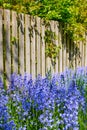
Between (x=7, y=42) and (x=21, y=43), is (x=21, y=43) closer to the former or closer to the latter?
(x=21, y=43)

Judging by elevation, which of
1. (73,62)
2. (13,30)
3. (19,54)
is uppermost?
(13,30)

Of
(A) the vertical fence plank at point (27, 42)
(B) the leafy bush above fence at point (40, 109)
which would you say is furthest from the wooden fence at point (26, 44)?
(B) the leafy bush above fence at point (40, 109)

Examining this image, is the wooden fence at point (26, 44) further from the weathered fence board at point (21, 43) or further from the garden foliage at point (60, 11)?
the garden foliage at point (60, 11)

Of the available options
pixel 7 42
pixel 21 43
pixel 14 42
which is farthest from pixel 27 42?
pixel 7 42

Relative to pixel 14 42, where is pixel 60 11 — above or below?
above

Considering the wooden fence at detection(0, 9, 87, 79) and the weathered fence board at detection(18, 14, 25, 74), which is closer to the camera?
the wooden fence at detection(0, 9, 87, 79)

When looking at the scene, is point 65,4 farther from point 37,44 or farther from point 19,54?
point 19,54

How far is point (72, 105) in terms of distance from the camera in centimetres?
319

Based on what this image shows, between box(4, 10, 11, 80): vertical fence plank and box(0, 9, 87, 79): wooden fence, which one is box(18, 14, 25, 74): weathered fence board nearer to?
box(0, 9, 87, 79): wooden fence

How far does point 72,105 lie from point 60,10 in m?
4.29

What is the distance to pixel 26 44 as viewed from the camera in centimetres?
563

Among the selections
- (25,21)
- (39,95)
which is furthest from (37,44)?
(39,95)

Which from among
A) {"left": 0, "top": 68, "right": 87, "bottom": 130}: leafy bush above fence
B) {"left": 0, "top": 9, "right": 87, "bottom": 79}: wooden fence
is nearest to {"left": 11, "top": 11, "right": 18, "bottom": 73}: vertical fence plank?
{"left": 0, "top": 9, "right": 87, "bottom": 79}: wooden fence

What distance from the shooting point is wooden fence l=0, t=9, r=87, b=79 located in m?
4.94
